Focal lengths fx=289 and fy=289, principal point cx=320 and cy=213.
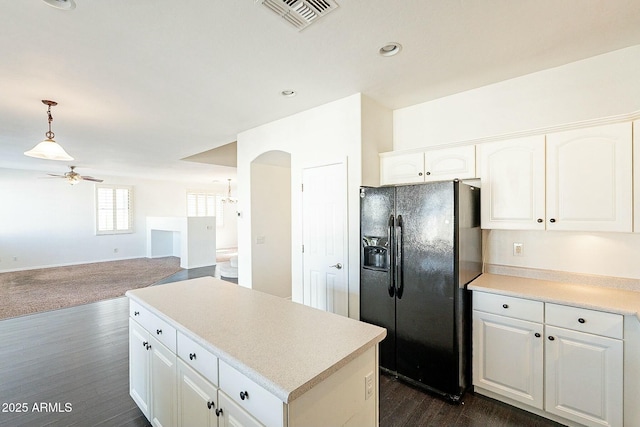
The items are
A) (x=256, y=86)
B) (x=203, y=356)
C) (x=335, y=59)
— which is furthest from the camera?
(x=256, y=86)

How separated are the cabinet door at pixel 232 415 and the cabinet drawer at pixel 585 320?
205cm

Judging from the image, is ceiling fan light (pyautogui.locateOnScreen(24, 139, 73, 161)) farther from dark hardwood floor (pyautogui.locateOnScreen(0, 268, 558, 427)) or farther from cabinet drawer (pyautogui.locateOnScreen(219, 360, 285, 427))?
cabinet drawer (pyautogui.locateOnScreen(219, 360, 285, 427))

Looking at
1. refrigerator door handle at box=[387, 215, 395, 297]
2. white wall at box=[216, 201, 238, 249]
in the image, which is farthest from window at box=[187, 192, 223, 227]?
refrigerator door handle at box=[387, 215, 395, 297]

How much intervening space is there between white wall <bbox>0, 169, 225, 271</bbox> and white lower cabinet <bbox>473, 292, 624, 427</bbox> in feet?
33.8

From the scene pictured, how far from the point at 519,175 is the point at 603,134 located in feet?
1.76

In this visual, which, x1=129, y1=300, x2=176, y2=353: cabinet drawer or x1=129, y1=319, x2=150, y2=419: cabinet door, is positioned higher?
x1=129, y1=300, x2=176, y2=353: cabinet drawer

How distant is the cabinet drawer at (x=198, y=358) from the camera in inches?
53.3

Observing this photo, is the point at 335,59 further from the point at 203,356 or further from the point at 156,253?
the point at 156,253

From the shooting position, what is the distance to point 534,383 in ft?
6.84

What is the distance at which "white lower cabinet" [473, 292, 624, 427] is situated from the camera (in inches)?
71.8

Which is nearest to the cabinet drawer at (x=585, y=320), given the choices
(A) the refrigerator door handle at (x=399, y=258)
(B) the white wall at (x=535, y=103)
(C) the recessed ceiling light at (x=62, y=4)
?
(A) the refrigerator door handle at (x=399, y=258)

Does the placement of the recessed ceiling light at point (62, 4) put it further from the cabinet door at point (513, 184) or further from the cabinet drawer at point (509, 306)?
the cabinet drawer at point (509, 306)

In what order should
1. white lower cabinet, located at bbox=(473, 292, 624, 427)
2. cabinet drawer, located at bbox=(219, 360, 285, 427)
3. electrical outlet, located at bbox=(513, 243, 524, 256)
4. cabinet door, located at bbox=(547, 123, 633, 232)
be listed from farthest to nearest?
electrical outlet, located at bbox=(513, 243, 524, 256) → cabinet door, located at bbox=(547, 123, 633, 232) → white lower cabinet, located at bbox=(473, 292, 624, 427) → cabinet drawer, located at bbox=(219, 360, 285, 427)

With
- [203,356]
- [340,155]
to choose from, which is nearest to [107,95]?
[340,155]
